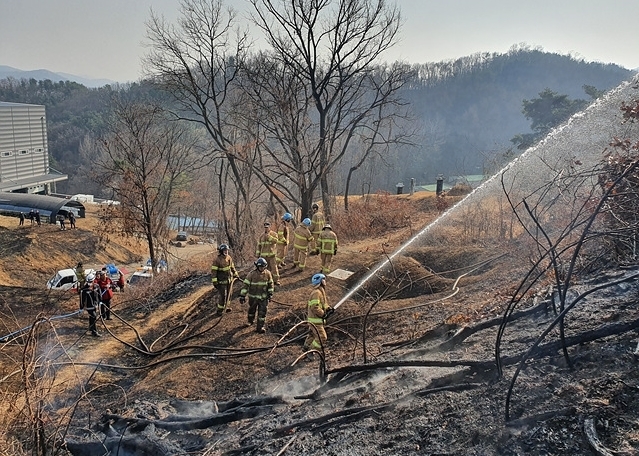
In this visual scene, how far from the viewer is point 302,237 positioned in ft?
41.2

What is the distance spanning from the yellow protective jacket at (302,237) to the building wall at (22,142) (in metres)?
44.4

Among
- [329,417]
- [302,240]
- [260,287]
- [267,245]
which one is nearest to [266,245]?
[267,245]

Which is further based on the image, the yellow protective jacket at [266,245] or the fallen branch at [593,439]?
the yellow protective jacket at [266,245]

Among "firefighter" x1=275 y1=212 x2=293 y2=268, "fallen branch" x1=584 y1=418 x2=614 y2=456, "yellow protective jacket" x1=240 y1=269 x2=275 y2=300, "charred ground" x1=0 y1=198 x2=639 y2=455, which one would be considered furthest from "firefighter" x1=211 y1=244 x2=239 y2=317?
"fallen branch" x1=584 y1=418 x2=614 y2=456

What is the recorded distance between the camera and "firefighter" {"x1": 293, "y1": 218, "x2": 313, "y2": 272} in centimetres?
1254

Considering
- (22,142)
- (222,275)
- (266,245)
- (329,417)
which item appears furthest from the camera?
(22,142)

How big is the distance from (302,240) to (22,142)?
47.0 meters

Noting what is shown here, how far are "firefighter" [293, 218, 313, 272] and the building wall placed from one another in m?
44.2

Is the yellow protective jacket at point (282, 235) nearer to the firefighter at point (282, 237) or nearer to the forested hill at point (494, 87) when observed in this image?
the firefighter at point (282, 237)

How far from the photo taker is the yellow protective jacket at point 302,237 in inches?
493

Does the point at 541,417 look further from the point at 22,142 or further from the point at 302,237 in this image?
the point at 22,142

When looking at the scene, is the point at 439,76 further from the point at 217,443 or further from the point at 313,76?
the point at 217,443

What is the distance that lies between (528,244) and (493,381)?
25.4 feet

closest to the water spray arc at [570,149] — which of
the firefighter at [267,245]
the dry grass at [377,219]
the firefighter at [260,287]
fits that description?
the firefighter at [260,287]
